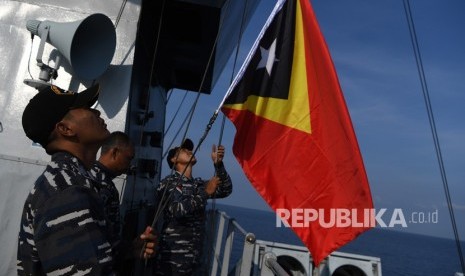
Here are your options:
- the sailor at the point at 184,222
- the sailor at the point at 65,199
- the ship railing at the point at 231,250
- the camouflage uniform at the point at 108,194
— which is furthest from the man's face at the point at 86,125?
the sailor at the point at 184,222

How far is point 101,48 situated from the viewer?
11.2ft

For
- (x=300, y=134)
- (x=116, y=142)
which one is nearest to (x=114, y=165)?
(x=116, y=142)

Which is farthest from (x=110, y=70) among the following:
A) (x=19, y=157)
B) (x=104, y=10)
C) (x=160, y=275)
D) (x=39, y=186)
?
(x=39, y=186)

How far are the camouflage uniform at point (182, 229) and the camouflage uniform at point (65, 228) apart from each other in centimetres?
209

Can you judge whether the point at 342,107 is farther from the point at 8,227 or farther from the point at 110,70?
the point at 8,227

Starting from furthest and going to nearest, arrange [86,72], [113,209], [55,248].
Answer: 1. [86,72]
2. [113,209]
3. [55,248]

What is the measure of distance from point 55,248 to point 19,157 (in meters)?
2.55

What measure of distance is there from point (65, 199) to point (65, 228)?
10 centimetres

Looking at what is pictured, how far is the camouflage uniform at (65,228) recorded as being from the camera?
1.22 meters

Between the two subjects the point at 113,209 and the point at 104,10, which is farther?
the point at 104,10

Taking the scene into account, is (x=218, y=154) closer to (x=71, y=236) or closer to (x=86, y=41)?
(x=86, y=41)

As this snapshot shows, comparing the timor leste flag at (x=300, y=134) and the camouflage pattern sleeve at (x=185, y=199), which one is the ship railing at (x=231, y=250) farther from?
the camouflage pattern sleeve at (x=185, y=199)

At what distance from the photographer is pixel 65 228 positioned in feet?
4.06

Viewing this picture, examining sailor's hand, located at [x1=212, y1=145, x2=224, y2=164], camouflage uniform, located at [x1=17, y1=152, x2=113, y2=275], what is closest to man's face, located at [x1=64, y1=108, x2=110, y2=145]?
camouflage uniform, located at [x1=17, y1=152, x2=113, y2=275]
